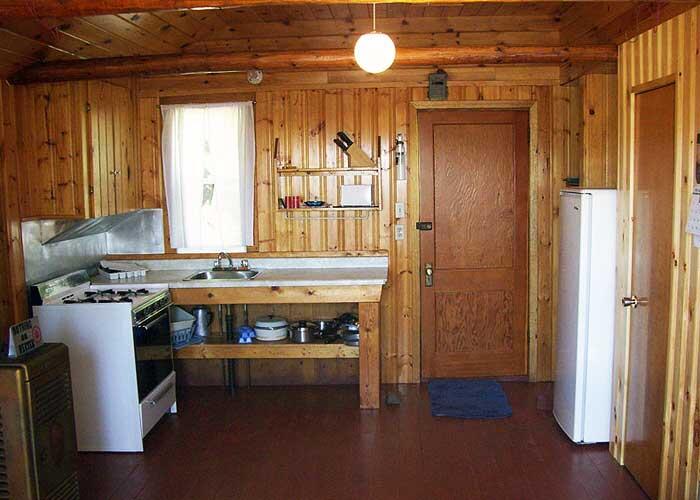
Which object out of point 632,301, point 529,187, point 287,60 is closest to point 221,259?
point 287,60

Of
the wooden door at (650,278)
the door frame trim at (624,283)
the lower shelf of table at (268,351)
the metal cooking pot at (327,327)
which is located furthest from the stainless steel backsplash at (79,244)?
the wooden door at (650,278)

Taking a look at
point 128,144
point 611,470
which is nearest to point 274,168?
point 128,144

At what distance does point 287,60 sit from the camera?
4.23 meters

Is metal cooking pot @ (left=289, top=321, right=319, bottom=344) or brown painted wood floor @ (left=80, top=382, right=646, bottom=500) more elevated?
metal cooking pot @ (left=289, top=321, right=319, bottom=344)

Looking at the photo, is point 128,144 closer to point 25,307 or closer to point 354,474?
point 25,307

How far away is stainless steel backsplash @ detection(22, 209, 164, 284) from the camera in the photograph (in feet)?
14.5

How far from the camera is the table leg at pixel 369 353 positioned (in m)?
4.78

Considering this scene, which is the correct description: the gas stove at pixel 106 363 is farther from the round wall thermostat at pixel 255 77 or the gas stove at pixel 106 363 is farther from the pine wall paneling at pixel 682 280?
the pine wall paneling at pixel 682 280

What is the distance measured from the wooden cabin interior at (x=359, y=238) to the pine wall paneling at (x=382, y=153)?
17 millimetres

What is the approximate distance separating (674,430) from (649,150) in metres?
1.39

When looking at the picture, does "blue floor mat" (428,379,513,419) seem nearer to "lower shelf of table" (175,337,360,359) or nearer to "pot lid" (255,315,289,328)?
"lower shelf of table" (175,337,360,359)

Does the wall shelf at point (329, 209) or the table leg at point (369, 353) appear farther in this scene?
the wall shelf at point (329, 209)

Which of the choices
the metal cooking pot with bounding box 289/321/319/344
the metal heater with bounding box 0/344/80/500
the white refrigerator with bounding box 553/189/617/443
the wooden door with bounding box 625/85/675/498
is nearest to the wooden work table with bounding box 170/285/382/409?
the metal cooking pot with bounding box 289/321/319/344

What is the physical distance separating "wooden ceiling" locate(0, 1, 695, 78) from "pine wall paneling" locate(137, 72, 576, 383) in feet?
0.85
